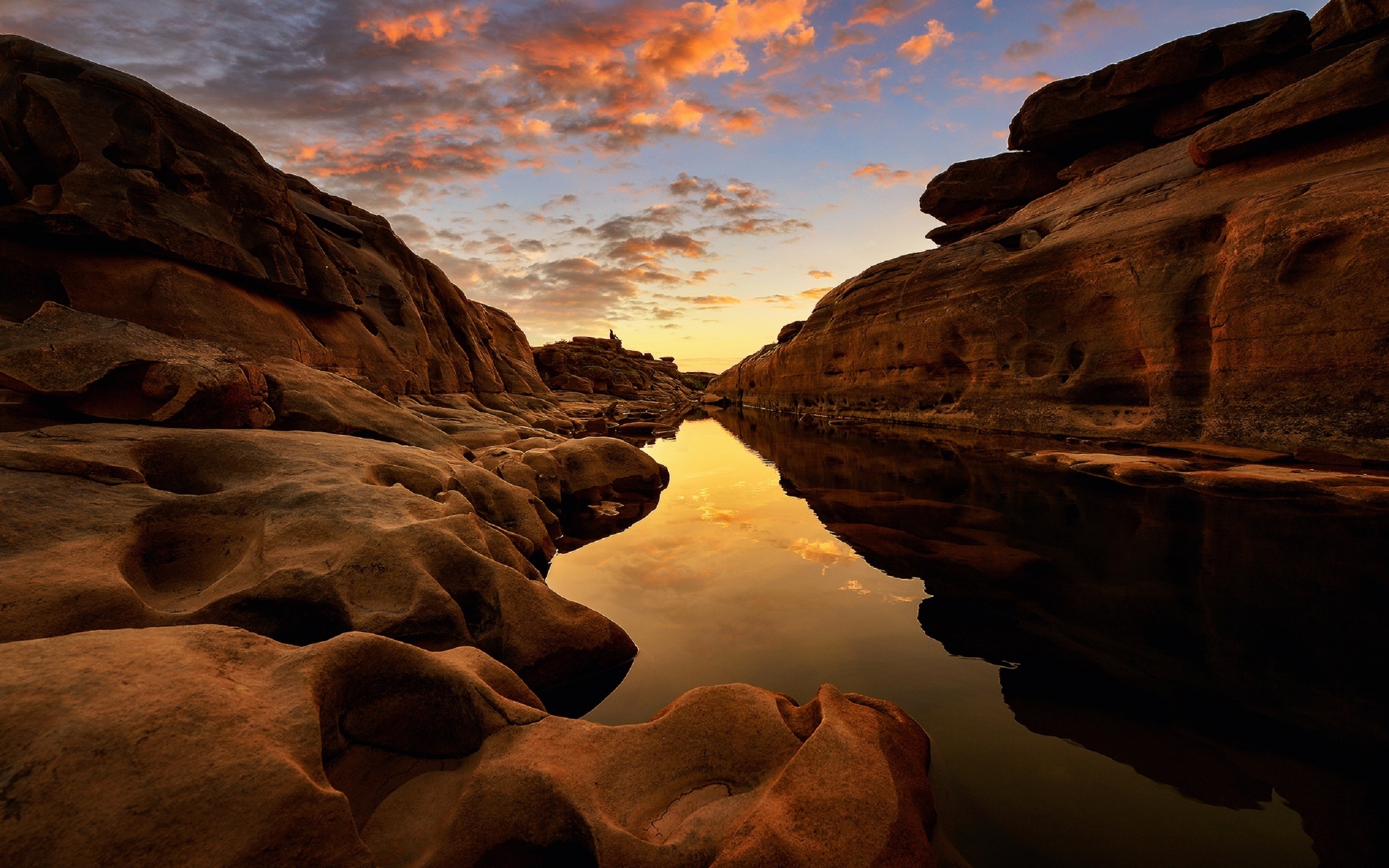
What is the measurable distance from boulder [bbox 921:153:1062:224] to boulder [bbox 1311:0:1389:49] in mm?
9112

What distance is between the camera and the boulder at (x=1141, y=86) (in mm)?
17344

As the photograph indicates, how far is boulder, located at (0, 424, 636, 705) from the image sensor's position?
9.80 feet

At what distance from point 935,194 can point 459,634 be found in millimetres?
32939

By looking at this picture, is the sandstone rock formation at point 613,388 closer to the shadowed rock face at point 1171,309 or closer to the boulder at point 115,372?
the shadowed rock face at point 1171,309

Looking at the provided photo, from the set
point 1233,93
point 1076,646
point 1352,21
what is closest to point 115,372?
point 1076,646

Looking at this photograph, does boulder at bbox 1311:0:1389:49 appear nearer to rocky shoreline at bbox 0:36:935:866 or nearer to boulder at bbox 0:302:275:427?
rocky shoreline at bbox 0:36:935:866

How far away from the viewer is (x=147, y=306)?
9.02 metres

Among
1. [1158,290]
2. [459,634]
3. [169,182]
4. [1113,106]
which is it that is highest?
[1113,106]

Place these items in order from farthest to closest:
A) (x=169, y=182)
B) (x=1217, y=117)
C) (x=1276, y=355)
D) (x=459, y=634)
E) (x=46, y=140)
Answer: (x=1217, y=117), (x=1276, y=355), (x=169, y=182), (x=46, y=140), (x=459, y=634)

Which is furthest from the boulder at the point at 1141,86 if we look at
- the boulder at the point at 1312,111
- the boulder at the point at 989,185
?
the boulder at the point at 1312,111

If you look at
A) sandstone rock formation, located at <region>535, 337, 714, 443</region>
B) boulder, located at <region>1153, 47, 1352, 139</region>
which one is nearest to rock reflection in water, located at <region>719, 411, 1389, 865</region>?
sandstone rock formation, located at <region>535, 337, 714, 443</region>

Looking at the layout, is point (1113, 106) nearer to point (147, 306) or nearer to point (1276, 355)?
point (1276, 355)

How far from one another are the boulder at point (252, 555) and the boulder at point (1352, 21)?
27.2 metres

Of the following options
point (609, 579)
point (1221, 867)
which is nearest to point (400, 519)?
point (609, 579)
